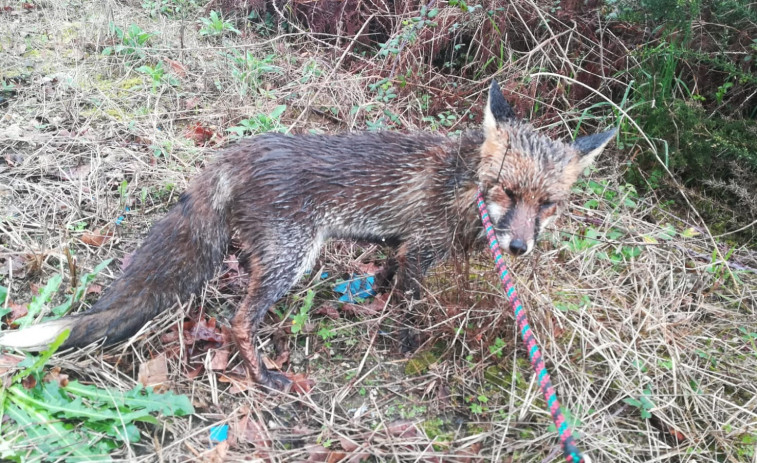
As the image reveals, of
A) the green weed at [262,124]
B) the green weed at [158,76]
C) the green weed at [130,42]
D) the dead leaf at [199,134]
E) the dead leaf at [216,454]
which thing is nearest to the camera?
the dead leaf at [216,454]

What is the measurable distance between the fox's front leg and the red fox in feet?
A: 0.04

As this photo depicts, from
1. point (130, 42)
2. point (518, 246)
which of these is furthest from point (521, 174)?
point (130, 42)

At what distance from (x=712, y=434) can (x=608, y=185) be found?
2981 millimetres

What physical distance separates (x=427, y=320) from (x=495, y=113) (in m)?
1.68

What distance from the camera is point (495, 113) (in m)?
3.79

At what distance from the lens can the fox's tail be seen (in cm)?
325

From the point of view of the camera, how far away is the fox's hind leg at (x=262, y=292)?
12.0 feet

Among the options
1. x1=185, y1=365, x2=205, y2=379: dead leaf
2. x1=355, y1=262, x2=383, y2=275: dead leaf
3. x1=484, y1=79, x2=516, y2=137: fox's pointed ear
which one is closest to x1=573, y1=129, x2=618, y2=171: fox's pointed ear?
x1=484, y1=79, x2=516, y2=137: fox's pointed ear

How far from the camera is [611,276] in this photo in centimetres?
463

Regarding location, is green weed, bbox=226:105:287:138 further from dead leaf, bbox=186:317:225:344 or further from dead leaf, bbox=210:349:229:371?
dead leaf, bbox=210:349:229:371

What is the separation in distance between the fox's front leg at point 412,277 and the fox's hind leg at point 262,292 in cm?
84

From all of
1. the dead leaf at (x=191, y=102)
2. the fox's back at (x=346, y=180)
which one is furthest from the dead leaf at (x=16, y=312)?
the dead leaf at (x=191, y=102)

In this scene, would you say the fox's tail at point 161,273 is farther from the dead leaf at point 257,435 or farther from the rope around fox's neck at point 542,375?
the rope around fox's neck at point 542,375

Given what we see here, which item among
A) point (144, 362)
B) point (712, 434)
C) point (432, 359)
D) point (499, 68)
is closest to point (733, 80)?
point (499, 68)
